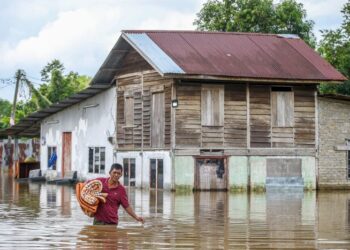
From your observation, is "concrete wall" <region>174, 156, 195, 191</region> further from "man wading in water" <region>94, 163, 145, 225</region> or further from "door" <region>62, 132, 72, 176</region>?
"man wading in water" <region>94, 163, 145, 225</region>

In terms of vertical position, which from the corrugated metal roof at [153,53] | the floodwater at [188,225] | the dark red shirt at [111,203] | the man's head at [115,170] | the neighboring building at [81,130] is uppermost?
the corrugated metal roof at [153,53]

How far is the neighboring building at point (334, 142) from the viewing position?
114ft


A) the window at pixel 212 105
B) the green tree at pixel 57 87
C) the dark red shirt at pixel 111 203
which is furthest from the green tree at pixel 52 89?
the dark red shirt at pixel 111 203

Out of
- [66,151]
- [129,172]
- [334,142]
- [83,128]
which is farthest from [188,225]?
[66,151]

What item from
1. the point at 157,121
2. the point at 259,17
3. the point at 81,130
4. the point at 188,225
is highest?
the point at 259,17

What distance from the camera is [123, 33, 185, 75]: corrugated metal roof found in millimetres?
31406

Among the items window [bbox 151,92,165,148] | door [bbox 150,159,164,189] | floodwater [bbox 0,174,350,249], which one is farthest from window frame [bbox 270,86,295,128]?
floodwater [bbox 0,174,350,249]

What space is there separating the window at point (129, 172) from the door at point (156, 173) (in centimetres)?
189

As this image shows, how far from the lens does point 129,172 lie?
36.3 metres

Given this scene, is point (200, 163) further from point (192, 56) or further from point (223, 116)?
point (192, 56)

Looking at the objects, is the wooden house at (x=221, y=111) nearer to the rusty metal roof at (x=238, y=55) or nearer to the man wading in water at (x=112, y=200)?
the rusty metal roof at (x=238, y=55)

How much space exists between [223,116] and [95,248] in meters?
21.5

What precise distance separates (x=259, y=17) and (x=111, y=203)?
38098 mm

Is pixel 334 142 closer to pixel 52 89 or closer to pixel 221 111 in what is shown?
pixel 221 111
